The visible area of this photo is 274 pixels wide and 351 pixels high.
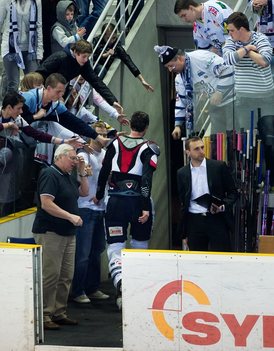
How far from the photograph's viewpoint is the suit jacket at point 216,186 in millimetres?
13328

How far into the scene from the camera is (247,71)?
13750 mm

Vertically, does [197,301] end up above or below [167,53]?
below

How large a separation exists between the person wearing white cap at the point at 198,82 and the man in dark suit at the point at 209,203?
2.17ft

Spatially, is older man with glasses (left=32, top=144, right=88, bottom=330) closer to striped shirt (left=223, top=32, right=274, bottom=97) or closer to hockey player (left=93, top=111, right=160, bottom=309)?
hockey player (left=93, top=111, right=160, bottom=309)

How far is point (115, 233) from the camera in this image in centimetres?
1399

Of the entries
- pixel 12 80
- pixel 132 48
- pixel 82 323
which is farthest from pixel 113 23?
pixel 82 323

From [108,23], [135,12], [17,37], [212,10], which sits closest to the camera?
[212,10]

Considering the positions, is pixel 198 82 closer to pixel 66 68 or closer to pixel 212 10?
pixel 212 10

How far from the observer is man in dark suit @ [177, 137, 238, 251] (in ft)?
43.7

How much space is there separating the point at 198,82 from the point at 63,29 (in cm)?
228

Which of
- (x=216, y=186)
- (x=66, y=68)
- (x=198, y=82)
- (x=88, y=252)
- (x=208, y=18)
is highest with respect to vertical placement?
(x=208, y=18)

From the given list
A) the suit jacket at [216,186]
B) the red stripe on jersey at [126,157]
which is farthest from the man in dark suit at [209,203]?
the red stripe on jersey at [126,157]

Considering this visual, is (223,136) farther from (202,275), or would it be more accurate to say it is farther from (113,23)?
(113,23)

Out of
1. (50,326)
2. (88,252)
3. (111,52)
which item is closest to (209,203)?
(88,252)
